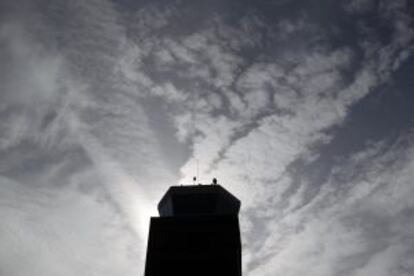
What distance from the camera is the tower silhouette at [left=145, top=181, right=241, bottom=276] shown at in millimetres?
69500

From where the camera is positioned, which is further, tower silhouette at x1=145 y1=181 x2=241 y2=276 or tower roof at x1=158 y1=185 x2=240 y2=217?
tower roof at x1=158 y1=185 x2=240 y2=217

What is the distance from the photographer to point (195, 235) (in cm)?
7362

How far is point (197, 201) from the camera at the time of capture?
8094 centimetres

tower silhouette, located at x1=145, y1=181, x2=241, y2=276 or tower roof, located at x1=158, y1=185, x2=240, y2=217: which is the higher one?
tower roof, located at x1=158, y1=185, x2=240, y2=217

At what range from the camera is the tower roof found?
262 ft

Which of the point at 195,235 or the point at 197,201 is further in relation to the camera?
the point at 197,201

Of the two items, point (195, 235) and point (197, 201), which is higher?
point (197, 201)

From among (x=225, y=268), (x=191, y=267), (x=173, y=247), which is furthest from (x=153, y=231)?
(x=225, y=268)

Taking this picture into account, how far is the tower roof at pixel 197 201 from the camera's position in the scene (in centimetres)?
7994

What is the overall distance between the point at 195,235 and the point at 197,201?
8.82 m

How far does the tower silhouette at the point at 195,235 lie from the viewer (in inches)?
2736

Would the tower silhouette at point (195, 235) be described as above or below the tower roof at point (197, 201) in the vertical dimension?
below

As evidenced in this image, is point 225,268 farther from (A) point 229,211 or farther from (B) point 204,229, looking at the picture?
(A) point 229,211

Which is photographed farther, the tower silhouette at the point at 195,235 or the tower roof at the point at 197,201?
the tower roof at the point at 197,201
